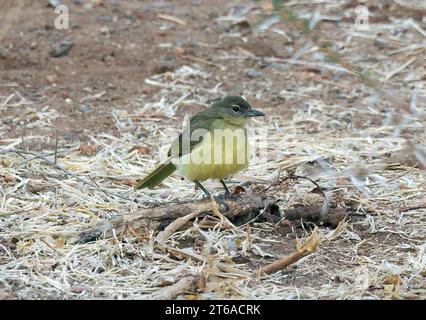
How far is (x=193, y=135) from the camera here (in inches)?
257

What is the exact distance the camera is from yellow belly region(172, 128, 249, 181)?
6.12 meters

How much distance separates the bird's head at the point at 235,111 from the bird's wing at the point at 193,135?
10 cm

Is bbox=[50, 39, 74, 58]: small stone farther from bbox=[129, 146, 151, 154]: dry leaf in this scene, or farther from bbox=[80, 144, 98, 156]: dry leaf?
bbox=[129, 146, 151, 154]: dry leaf

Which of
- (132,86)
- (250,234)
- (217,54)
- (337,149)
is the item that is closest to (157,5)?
(217,54)

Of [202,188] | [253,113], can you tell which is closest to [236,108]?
[253,113]

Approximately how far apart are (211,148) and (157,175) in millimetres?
520

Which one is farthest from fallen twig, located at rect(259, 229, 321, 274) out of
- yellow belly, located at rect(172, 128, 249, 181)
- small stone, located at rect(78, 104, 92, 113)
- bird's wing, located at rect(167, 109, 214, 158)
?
small stone, located at rect(78, 104, 92, 113)

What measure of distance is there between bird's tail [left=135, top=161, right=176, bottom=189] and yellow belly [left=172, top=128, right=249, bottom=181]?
0.26 feet

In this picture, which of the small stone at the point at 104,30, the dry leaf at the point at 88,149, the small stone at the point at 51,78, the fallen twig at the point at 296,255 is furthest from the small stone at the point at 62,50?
the fallen twig at the point at 296,255

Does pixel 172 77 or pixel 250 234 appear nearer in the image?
pixel 250 234

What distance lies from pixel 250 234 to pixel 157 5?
230 inches

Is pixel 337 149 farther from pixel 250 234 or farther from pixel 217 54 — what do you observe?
pixel 217 54

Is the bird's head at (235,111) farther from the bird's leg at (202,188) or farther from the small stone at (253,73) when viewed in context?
the small stone at (253,73)

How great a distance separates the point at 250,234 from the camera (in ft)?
19.2
